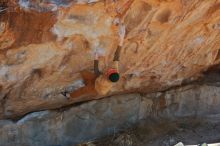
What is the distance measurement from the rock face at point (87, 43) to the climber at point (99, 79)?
3 cm

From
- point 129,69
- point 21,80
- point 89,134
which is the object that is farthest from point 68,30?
point 89,134

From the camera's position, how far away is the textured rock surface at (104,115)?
2.39 m

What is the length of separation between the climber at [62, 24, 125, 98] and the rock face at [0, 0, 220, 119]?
3 centimetres

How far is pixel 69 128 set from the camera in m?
2.52

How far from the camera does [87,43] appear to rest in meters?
2.24

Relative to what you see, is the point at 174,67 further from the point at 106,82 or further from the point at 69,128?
the point at 69,128

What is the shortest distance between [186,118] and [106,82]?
0.76 metres

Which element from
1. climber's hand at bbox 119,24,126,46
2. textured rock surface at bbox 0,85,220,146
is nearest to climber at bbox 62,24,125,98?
climber's hand at bbox 119,24,126,46

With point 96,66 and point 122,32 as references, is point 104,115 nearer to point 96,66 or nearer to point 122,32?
point 96,66

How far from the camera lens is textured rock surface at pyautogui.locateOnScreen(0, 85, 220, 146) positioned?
2389 millimetres

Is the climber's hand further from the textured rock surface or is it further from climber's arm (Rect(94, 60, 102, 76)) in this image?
the textured rock surface

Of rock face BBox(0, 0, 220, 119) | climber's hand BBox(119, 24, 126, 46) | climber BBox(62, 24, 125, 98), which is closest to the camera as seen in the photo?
rock face BBox(0, 0, 220, 119)

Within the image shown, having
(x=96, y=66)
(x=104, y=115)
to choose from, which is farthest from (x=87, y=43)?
(x=104, y=115)

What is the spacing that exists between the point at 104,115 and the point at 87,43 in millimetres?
551
